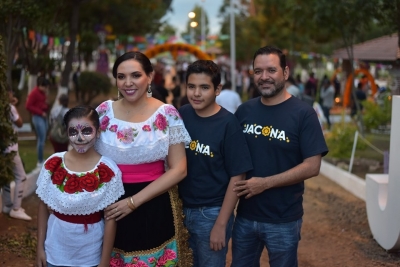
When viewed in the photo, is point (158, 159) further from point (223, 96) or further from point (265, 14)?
point (265, 14)

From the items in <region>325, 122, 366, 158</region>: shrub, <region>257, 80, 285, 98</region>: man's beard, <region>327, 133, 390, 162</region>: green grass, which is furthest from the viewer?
<region>325, 122, 366, 158</region>: shrub

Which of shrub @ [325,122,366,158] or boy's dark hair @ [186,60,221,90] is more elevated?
boy's dark hair @ [186,60,221,90]

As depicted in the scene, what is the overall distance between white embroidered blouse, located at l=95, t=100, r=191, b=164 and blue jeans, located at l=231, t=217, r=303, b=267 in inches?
29.5

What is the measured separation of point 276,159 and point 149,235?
908 mm

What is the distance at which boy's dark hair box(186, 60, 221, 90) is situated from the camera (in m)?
3.64

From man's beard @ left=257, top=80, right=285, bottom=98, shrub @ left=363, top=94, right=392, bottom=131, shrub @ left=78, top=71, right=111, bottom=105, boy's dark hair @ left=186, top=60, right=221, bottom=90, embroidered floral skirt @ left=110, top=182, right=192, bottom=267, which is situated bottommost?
shrub @ left=363, top=94, right=392, bottom=131

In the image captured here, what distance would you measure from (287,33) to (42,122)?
74.1ft

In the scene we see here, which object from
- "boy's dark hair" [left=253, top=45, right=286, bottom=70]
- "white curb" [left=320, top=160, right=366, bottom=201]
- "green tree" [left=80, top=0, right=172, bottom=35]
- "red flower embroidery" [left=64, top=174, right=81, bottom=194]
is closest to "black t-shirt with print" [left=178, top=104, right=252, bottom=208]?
"boy's dark hair" [left=253, top=45, right=286, bottom=70]

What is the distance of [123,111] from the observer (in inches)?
140

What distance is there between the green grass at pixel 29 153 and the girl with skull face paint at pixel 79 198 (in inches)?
279

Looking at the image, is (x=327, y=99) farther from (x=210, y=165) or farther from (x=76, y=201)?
(x=76, y=201)

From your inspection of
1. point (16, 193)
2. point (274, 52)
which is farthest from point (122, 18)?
point (274, 52)

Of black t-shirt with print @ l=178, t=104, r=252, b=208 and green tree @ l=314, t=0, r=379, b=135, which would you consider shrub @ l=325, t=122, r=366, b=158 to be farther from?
black t-shirt with print @ l=178, t=104, r=252, b=208

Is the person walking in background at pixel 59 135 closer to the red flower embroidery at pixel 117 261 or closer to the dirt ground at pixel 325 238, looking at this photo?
the dirt ground at pixel 325 238
